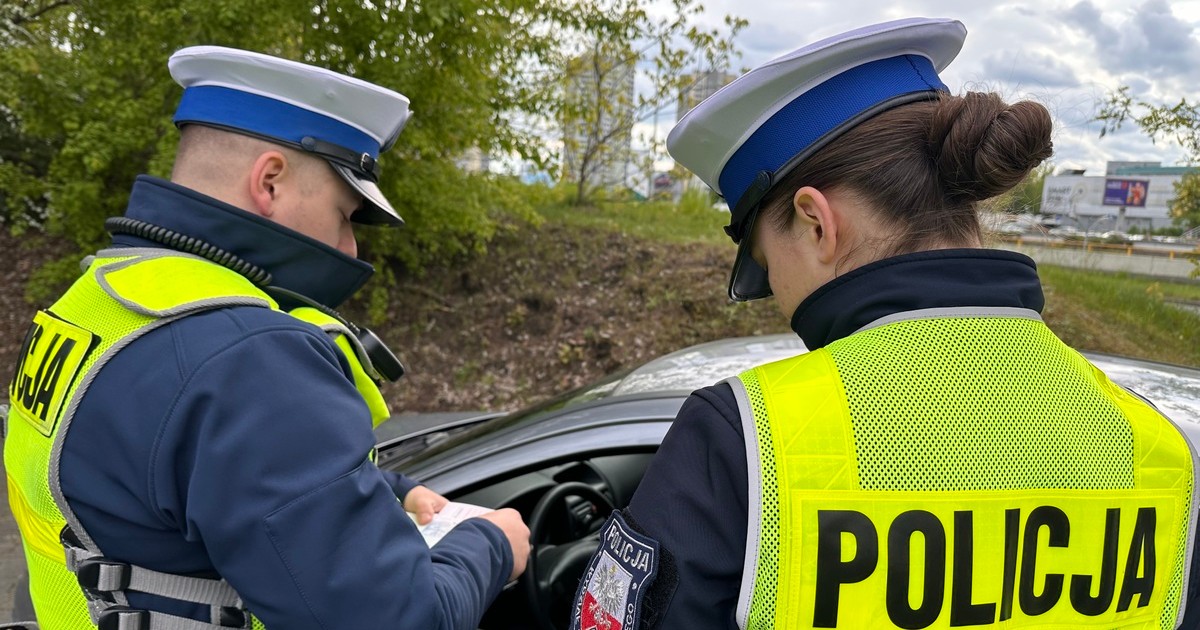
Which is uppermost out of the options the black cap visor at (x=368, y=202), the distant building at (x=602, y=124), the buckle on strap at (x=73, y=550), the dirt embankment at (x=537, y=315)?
the distant building at (x=602, y=124)

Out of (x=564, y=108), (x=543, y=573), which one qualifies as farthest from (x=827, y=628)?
(x=564, y=108)

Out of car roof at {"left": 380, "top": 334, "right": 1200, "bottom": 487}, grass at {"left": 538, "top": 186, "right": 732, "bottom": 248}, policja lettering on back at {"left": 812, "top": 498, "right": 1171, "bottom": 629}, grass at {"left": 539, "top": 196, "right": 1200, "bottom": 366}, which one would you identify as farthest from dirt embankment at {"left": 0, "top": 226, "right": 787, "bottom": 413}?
policja lettering on back at {"left": 812, "top": 498, "right": 1171, "bottom": 629}

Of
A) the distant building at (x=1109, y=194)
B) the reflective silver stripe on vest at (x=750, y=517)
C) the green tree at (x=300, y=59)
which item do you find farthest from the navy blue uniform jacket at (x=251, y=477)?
the green tree at (x=300, y=59)

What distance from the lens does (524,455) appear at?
6.56 feet

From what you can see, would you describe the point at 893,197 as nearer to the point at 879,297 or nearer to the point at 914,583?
the point at 879,297

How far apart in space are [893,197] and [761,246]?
23cm

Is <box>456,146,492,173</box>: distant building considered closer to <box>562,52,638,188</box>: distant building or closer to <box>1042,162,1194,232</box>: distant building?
<box>562,52,638,188</box>: distant building

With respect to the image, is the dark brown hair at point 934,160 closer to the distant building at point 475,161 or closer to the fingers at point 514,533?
the fingers at point 514,533

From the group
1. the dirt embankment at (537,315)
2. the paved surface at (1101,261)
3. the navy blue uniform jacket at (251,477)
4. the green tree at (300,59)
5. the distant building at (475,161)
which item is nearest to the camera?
the navy blue uniform jacket at (251,477)

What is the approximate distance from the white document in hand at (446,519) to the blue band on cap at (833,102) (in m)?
1.00

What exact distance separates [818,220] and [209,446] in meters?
0.94

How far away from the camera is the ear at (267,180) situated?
1494mm

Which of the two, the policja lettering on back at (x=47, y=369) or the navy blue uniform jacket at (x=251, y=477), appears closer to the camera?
the navy blue uniform jacket at (x=251, y=477)

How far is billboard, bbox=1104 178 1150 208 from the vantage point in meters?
20.3
